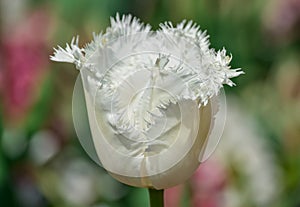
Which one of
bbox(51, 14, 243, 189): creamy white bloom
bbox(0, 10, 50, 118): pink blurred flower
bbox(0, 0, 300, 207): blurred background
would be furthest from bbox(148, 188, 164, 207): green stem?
bbox(0, 10, 50, 118): pink blurred flower

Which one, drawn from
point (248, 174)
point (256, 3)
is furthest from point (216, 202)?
point (256, 3)

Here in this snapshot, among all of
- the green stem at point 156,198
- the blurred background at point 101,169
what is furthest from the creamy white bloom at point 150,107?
the blurred background at point 101,169

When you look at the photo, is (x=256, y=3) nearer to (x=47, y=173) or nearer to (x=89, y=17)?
(x=89, y=17)

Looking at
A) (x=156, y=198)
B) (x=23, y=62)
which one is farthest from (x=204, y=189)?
(x=156, y=198)

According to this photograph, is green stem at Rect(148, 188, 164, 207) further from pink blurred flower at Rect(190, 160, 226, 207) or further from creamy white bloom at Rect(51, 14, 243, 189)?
pink blurred flower at Rect(190, 160, 226, 207)

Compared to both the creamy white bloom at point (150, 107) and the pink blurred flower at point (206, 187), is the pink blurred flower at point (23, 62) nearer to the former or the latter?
the pink blurred flower at point (206, 187)

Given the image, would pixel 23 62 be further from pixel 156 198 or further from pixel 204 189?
pixel 156 198
